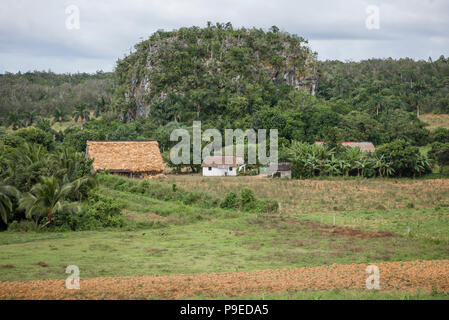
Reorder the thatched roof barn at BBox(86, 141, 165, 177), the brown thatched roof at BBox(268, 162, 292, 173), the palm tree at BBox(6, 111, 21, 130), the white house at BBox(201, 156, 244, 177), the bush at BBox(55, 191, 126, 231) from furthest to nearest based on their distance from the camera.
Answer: the palm tree at BBox(6, 111, 21, 130) < the white house at BBox(201, 156, 244, 177) < the brown thatched roof at BBox(268, 162, 292, 173) < the thatched roof barn at BBox(86, 141, 165, 177) < the bush at BBox(55, 191, 126, 231)

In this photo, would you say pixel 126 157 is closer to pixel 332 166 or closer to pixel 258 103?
pixel 332 166

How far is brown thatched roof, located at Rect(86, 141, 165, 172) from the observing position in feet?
131

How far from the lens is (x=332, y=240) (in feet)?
66.5

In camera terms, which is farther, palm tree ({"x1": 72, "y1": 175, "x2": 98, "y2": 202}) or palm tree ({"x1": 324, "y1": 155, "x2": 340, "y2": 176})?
palm tree ({"x1": 324, "y1": 155, "x2": 340, "y2": 176})

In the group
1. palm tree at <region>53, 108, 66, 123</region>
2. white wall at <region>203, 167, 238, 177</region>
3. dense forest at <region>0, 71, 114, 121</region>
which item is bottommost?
white wall at <region>203, 167, 238, 177</region>

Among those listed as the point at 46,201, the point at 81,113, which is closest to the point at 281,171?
the point at 46,201

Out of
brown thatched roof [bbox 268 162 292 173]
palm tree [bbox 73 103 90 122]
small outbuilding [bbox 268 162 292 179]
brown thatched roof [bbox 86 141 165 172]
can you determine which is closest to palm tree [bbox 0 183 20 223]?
brown thatched roof [bbox 86 141 165 172]

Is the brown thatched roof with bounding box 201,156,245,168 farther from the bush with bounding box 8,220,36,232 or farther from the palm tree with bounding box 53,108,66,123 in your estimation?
the palm tree with bounding box 53,108,66,123

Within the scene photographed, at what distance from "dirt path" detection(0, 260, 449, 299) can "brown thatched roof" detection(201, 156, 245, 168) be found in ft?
102

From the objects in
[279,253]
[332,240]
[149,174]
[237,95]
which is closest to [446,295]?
[279,253]

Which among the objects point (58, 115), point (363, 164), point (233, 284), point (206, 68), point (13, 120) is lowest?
point (233, 284)

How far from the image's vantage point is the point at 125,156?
4072 centimetres

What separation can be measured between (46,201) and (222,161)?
25.4m
